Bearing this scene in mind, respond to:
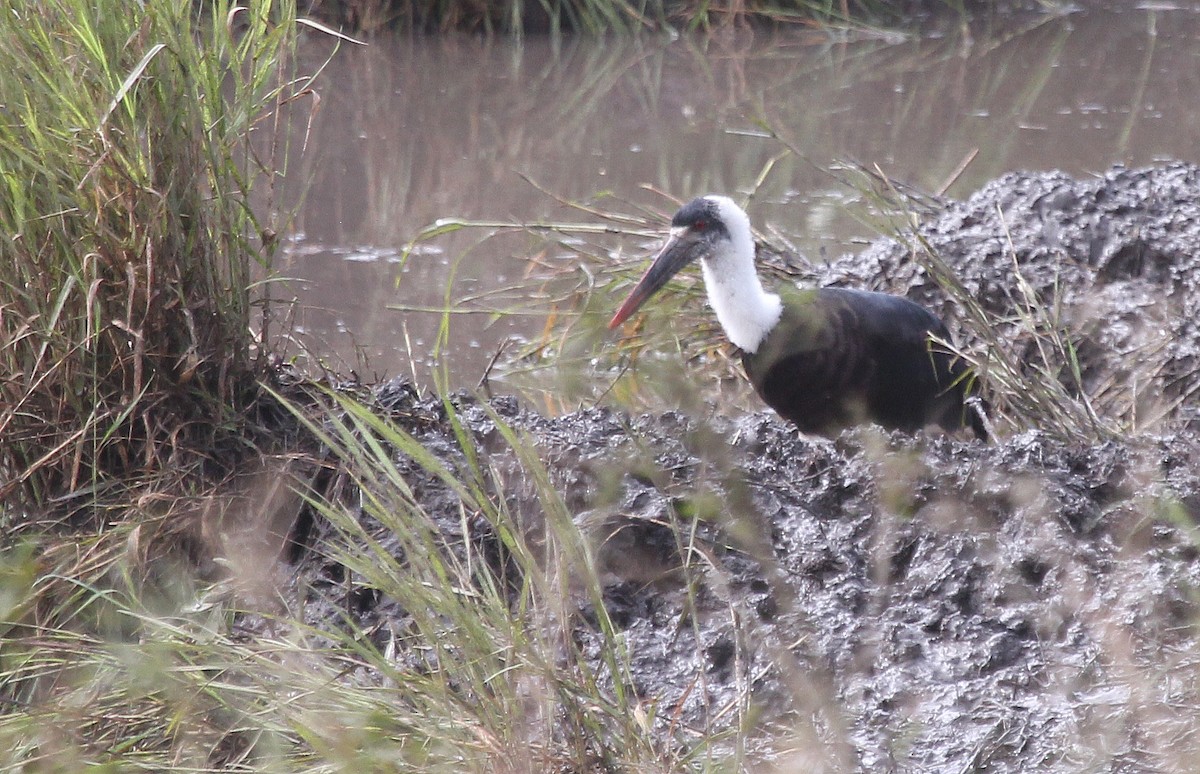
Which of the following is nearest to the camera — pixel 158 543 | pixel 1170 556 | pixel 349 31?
pixel 1170 556

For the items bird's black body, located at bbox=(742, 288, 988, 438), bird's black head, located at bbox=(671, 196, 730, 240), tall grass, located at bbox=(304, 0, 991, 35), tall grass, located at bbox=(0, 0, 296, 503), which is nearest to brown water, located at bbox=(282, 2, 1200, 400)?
tall grass, located at bbox=(304, 0, 991, 35)

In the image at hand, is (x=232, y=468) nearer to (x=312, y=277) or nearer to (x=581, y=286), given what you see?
(x=581, y=286)

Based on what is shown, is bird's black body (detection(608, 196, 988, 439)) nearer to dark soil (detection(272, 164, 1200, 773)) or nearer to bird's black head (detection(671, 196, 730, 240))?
bird's black head (detection(671, 196, 730, 240))

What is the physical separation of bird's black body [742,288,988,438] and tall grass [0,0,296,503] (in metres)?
1.21

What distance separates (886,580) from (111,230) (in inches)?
52.9

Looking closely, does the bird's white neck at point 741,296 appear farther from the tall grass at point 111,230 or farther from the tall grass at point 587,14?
the tall grass at point 587,14

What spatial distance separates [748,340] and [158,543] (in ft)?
4.44

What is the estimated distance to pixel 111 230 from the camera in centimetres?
223

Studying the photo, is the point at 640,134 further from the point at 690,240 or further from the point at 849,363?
the point at 849,363

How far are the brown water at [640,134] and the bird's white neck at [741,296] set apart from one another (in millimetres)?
428

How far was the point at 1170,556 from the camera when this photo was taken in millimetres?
2043

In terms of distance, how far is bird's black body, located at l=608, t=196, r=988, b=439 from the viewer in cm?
300

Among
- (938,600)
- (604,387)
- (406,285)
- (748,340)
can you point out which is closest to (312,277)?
(406,285)

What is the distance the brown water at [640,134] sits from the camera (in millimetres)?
4137
